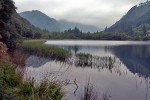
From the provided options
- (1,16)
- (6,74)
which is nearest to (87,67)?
(1,16)

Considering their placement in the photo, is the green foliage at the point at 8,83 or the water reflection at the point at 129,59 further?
the water reflection at the point at 129,59

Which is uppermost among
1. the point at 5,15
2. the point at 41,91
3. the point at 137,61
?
the point at 5,15

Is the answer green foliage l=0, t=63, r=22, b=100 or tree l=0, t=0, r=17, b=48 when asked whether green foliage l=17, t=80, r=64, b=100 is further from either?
tree l=0, t=0, r=17, b=48

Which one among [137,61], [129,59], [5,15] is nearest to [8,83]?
[5,15]

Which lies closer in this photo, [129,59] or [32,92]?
[32,92]

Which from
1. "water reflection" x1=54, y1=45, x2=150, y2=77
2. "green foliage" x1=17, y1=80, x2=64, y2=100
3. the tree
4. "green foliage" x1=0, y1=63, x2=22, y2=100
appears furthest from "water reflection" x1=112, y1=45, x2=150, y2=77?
"green foliage" x1=17, y1=80, x2=64, y2=100

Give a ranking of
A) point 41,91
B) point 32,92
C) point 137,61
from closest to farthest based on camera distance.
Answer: point 32,92 → point 41,91 → point 137,61

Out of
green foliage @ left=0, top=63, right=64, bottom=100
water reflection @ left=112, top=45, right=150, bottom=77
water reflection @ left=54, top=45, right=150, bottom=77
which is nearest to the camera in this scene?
green foliage @ left=0, top=63, right=64, bottom=100

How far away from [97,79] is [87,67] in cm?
739

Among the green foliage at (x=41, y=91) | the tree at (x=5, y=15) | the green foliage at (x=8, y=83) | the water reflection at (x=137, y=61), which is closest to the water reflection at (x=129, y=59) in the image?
the water reflection at (x=137, y=61)

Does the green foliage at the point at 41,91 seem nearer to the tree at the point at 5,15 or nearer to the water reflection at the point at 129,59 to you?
the water reflection at the point at 129,59

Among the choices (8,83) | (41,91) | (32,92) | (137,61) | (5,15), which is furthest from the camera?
(137,61)

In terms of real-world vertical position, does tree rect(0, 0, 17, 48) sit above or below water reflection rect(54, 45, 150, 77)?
above

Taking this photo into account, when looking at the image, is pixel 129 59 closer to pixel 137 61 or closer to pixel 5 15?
pixel 137 61
